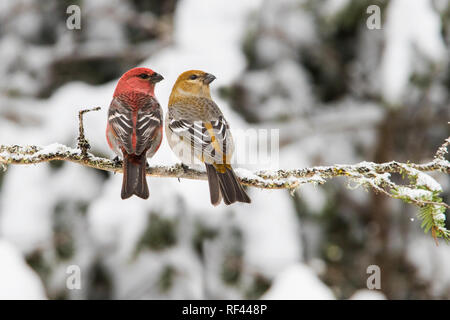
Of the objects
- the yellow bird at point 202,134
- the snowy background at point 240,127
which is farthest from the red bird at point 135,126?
the snowy background at point 240,127

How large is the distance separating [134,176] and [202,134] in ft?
1.67

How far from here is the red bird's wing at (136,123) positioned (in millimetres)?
1719

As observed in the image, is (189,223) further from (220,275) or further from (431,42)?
(431,42)

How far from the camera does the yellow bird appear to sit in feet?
5.68

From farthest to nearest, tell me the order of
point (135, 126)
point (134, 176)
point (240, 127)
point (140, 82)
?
point (240, 127) → point (140, 82) → point (135, 126) → point (134, 176)

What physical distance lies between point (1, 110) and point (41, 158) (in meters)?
3.99

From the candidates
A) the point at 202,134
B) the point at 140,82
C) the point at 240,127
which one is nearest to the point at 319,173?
the point at 202,134

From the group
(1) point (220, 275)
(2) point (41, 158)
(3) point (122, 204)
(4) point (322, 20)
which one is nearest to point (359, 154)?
(4) point (322, 20)

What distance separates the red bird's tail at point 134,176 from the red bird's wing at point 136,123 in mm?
25

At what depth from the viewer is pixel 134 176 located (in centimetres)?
160

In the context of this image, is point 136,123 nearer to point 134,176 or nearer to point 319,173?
point 134,176

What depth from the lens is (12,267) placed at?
391cm

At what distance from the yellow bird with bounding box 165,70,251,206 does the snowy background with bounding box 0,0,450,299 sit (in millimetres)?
1026

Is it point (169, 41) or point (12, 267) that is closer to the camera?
point (12, 267)
